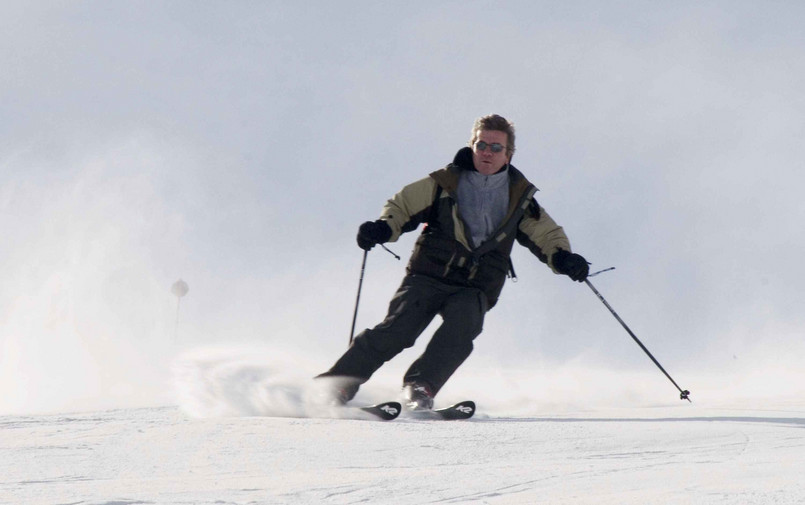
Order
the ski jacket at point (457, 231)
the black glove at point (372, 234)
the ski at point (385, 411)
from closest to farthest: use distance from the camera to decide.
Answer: the ski at point (385, 411)
the black glove at point (372, 234)
the ski jacket at point (457, 231)

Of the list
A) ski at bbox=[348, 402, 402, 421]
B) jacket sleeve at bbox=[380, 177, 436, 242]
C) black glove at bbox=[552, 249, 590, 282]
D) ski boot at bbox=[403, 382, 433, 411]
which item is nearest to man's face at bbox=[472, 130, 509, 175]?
jacket sleeve at bbox=[380, 177, 436, 242]

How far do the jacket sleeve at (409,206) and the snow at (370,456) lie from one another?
1.13 meters

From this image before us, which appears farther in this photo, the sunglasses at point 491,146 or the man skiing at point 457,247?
the sunglasses at point 491,146

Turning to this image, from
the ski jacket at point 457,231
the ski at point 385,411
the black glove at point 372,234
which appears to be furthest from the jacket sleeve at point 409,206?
the ski at point 385,411

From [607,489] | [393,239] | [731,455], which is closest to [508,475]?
[607,489]

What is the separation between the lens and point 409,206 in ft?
18.2

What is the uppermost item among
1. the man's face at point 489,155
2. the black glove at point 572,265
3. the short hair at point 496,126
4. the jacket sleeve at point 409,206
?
the short hair at point 496,126

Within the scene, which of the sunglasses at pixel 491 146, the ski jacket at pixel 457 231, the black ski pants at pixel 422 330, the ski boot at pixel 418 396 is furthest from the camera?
the sunglasses at pixel 491 146

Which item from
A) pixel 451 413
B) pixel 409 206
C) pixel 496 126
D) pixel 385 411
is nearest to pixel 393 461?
pixel 385 411

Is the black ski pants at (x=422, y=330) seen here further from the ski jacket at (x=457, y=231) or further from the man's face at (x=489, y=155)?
the man's face at (x=489, y=155)

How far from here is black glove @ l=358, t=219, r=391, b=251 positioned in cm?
531

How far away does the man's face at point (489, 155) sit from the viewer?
558 cm

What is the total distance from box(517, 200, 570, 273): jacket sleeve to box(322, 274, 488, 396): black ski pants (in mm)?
505

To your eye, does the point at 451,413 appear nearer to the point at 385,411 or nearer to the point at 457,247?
the point at 385,411
